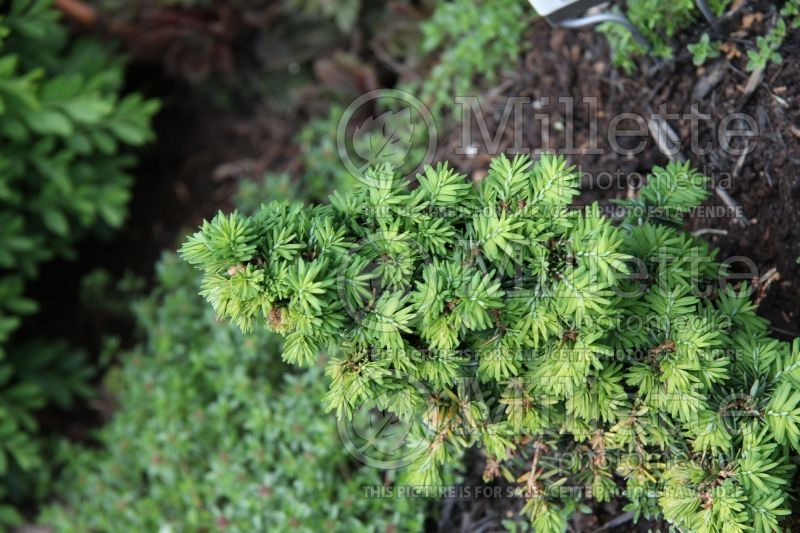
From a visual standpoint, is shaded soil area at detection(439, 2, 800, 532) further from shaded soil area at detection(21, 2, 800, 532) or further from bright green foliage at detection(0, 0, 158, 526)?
bright green foliage at detection(0, 0, 158, 526)

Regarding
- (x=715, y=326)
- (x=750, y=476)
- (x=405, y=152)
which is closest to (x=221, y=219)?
(x=715, y=326)

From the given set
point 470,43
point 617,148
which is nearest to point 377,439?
point 617,148

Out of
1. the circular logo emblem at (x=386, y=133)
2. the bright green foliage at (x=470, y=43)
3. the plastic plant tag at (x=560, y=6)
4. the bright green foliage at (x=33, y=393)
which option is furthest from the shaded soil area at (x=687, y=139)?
the bright green foliage at (x=33, y=393)

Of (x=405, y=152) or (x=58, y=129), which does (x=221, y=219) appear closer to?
(x=405, y=152)

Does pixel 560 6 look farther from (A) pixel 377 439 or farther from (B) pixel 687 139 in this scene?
(A) pixel 377 439

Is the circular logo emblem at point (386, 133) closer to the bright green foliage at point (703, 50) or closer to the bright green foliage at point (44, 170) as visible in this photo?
the bright green foliage at point (44, 170)

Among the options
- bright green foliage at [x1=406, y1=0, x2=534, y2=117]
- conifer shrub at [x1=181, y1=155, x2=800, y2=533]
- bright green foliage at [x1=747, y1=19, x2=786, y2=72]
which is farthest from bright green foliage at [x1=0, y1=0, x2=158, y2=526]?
bright green foliage at [x1=747, y1=19, x2=786, y2=72]
